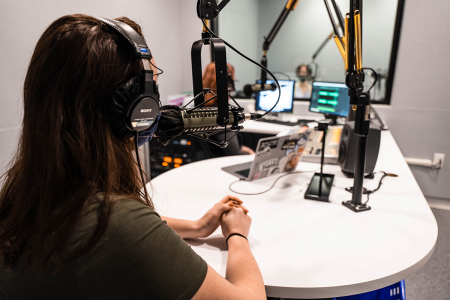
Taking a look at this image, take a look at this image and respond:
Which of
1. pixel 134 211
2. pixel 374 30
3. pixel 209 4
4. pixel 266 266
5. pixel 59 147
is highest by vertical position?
pixel 374 30

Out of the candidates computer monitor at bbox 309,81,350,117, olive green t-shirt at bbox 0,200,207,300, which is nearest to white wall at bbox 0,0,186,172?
olive green t-shirt at bbox 0,200,207,300

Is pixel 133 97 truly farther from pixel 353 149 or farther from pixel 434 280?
pixel 434 280

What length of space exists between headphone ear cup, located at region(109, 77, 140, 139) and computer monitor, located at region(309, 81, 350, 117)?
2.24 meters

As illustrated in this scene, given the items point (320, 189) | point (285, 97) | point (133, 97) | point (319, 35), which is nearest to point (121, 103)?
point (133, 97)

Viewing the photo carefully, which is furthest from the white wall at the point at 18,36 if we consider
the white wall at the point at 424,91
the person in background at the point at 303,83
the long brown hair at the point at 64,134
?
the white wall at the point at 424,91

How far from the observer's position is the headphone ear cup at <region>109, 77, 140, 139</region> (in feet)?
1.74

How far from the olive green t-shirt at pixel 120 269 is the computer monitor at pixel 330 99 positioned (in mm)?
2311

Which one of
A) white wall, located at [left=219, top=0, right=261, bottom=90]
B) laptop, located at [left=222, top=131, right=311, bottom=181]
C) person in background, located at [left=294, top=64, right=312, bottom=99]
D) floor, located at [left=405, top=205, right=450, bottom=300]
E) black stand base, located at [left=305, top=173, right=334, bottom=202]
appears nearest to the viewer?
black stand base, located at [left=305, top=173, right=334, bottom=202]

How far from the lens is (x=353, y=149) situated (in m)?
1.39

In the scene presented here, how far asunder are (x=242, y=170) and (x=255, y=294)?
91cm

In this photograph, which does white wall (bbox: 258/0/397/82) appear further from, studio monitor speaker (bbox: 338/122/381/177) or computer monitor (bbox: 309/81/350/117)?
studio monitor speaker (bbox: 338/122/381/177)

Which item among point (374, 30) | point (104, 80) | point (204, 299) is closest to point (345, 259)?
point (204, 299)

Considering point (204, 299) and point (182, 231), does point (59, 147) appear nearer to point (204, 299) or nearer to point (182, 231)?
point (204, 299)

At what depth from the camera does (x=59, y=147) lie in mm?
502
